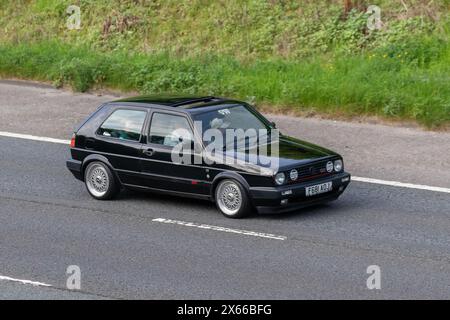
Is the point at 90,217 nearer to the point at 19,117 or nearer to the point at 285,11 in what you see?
the point at 19,117

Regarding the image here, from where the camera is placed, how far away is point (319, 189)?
14242mm

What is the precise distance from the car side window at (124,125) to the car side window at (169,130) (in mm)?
233

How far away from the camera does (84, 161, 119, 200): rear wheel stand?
15.5 metres

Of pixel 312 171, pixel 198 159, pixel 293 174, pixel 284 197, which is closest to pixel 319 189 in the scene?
pixel 312 171

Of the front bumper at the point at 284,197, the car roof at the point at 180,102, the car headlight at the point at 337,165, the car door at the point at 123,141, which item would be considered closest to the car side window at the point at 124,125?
the car door at the point at 123,141

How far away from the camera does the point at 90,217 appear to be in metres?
14.8

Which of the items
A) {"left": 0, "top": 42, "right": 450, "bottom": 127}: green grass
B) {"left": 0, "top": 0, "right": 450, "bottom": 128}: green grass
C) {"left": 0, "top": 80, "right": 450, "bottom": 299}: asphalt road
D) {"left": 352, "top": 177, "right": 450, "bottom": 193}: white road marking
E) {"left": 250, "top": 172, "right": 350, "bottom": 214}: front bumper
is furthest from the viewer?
{"left": 0, "top": 0, "right": 450, "bottom": 128}: green grass

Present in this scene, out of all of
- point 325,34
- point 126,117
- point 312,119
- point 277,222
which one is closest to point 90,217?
point 126,117

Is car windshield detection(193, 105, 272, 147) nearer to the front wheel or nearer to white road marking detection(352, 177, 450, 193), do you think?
the front wheel

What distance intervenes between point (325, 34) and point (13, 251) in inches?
444

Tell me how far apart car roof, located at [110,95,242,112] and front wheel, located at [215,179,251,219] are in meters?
1.35

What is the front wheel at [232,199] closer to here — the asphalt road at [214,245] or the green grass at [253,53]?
the asphalt road at [214,245]

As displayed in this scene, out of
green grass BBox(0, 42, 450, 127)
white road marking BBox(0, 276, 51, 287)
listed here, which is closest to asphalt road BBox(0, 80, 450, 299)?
white road marking BBox(0, 276, 51, 287)
